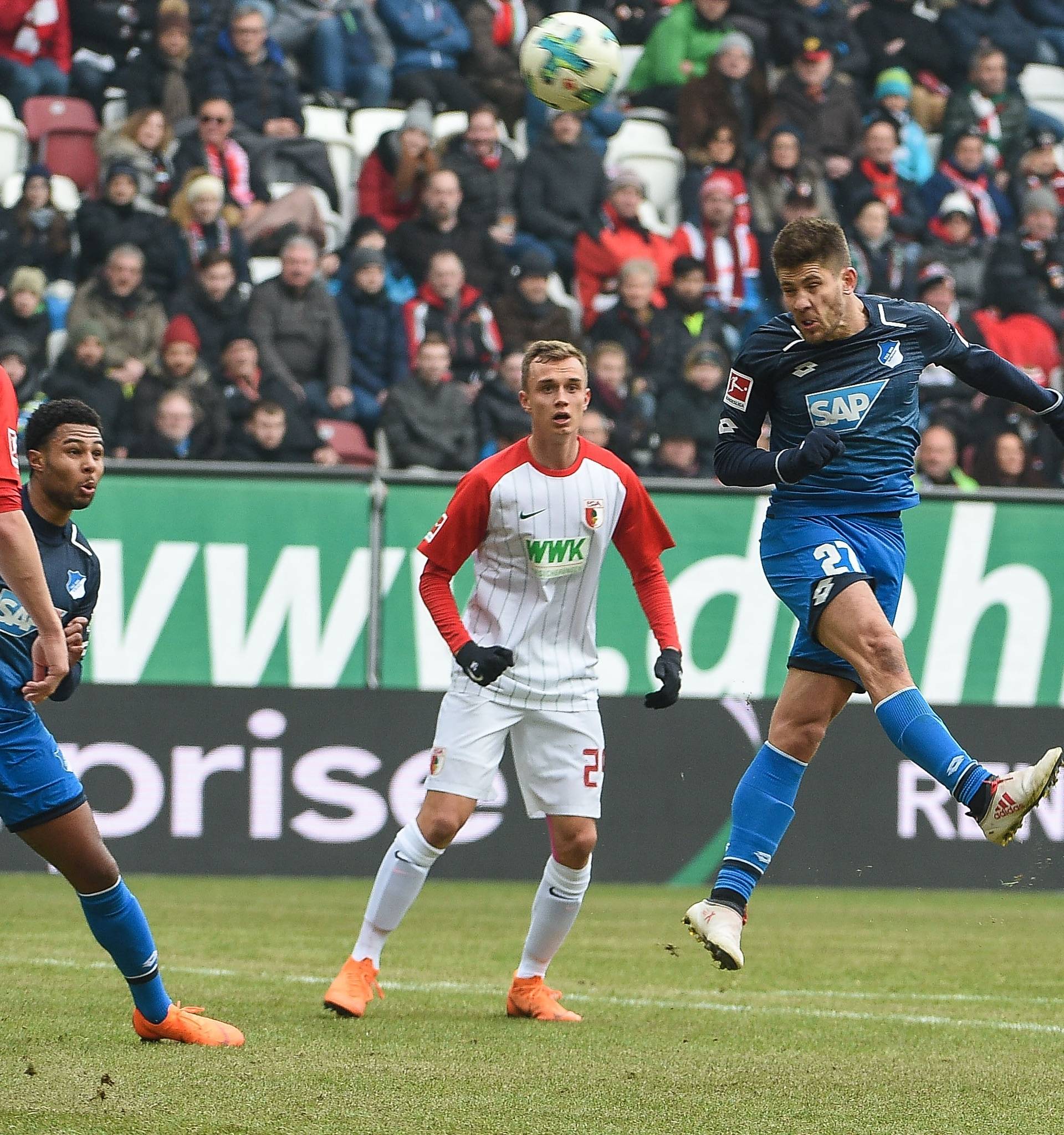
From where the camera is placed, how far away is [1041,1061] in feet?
18.5

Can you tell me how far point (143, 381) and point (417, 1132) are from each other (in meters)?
9.08

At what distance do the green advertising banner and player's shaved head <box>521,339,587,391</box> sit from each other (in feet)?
16.2

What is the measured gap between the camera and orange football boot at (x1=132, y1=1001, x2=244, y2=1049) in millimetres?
5566

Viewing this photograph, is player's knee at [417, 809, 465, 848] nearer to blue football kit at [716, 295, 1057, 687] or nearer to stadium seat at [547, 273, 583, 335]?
blue football kit at [716, 295, 1057, 687]

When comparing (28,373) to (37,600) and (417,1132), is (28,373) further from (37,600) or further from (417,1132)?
(417,1132)

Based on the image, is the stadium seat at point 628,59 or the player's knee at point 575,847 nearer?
the player's knee at point 575,847

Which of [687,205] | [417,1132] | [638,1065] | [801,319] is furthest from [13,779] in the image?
[687,205]

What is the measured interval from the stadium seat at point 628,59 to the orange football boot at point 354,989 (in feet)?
38.0

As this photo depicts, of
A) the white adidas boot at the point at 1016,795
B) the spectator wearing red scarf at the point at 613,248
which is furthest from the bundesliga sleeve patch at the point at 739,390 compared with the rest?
the spectator wearing red scarf at the point at 613,248

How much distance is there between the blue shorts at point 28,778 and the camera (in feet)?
17.0

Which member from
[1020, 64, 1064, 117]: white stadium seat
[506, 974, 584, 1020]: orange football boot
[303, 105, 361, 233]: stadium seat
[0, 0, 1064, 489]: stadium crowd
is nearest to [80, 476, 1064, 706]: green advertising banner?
[0, 0, 1064, 489]: stadium crowd

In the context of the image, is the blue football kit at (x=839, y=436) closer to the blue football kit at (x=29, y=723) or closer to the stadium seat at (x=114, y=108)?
the blue football kit at (x=29, y=723)

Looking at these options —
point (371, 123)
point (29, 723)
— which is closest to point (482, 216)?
point (371, 123)

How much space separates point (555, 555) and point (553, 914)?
132 centimetres
